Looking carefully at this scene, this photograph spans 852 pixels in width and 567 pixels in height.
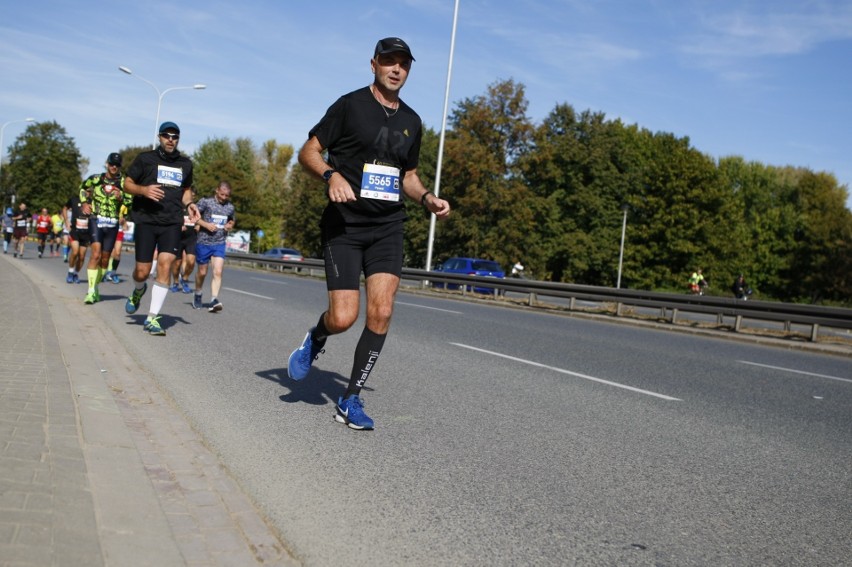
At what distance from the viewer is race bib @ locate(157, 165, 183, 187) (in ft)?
30.6

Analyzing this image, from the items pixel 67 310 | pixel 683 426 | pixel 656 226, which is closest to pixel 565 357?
pixel 683 426

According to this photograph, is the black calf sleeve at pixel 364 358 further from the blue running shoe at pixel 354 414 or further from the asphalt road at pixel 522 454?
the asphalt road at pixel 522 454

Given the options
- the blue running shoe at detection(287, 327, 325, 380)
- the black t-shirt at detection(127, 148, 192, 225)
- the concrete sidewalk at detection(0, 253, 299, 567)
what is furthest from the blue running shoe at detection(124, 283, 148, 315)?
the blue running shoe at detection(287, 327, 325, 380)

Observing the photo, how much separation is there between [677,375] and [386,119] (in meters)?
5.50

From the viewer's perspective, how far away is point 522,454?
16.1 feet

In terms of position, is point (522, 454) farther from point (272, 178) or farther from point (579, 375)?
point (272, 178)

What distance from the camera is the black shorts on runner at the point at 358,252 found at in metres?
5.28

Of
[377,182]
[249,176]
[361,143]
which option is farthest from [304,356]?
[249,176]

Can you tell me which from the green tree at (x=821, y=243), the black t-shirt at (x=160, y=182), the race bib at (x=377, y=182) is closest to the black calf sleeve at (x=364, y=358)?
the race bib at (x=377, y=182)

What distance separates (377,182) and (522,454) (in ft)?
6.10

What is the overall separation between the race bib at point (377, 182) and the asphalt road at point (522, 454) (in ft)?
4.84

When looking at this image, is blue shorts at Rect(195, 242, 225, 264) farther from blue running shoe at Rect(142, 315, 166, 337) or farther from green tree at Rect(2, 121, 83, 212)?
green tree at Rect(2, 121, 83, 212)

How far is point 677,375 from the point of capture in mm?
9367

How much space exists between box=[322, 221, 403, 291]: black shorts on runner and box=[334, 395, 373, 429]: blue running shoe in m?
0.72
